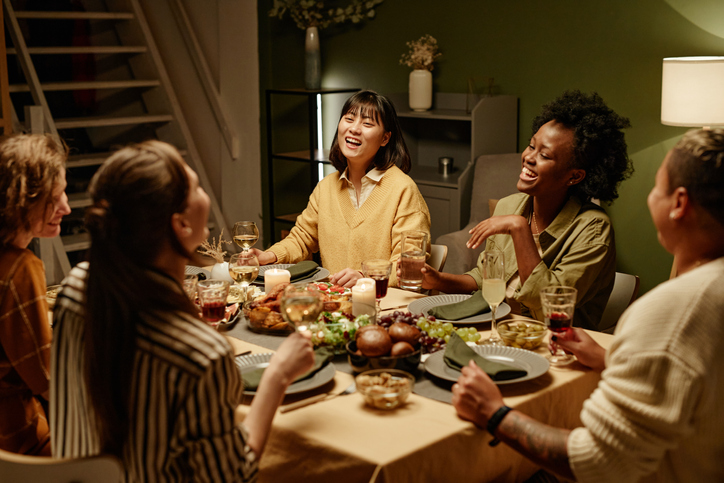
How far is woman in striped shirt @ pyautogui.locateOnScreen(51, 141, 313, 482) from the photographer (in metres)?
1.15

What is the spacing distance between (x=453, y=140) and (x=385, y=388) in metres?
3.61

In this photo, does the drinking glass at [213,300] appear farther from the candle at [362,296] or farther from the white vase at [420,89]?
the white vase at [420,89]

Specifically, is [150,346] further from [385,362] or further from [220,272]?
[220,272]

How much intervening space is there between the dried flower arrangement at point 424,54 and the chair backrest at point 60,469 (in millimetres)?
3989

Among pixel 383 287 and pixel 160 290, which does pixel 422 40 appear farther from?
pixel 160 290

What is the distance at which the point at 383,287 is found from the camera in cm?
217

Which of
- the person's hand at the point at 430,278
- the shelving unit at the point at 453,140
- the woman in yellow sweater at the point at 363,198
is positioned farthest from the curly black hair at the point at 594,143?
the shelving unit at the point at 453,140

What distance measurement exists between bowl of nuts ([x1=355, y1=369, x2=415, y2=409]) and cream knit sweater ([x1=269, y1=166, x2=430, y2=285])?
1256mm

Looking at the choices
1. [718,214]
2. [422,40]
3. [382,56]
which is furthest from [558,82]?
[718,214]

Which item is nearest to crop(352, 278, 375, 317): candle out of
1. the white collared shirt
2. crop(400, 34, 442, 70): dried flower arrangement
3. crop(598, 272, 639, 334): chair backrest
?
the white collared shirt

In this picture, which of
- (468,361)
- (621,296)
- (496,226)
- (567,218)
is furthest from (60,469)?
(621,296)

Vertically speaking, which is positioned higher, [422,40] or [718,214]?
[422,40]

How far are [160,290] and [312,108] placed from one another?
12.8 feet

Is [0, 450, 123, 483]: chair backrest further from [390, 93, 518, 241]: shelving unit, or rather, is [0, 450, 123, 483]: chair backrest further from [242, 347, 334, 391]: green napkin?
[390, 93, 518, 241]: shelving unit
